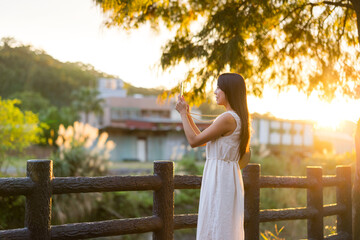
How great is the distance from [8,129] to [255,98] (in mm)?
11143

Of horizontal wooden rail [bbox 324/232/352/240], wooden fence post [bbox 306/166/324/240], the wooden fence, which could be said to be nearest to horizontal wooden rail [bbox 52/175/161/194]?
the wooden fence

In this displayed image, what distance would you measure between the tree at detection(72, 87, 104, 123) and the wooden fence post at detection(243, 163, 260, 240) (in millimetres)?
46570

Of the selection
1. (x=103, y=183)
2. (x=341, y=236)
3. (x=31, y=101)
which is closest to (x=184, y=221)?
(x=103, y=183)

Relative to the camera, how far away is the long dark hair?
3.39 meters

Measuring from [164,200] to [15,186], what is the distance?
4.43 feet

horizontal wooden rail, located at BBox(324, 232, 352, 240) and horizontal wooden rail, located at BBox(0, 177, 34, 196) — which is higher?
horizontal wooden rail, located at BBox(0, 177, 34, 196)

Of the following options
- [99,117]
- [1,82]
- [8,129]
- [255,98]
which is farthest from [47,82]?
[255,98]

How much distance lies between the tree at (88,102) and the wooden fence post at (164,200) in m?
47.3

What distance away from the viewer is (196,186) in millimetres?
4500

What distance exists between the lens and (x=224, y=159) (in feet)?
11.4

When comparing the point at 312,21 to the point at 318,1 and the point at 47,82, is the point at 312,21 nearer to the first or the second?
the point at 318,1

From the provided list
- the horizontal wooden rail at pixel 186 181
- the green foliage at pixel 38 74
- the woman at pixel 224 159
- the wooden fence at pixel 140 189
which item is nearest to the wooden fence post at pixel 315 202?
the wooden fence at pixel 140 189

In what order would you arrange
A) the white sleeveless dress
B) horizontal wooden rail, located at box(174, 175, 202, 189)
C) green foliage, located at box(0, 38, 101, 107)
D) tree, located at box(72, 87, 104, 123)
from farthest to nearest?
1. green foliage, located at box(0, 38, 101, 107)
2. tree, located at box(72, 87, 104, 123)
3. horizontal wooden rail, located at box(174, 175, 202, 189)
4. the white sleeveless dress

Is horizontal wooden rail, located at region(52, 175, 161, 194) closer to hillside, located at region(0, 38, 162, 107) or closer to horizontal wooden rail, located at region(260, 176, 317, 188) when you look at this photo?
horizontal wooden rail, located at region(260, 176, 317, 188)
